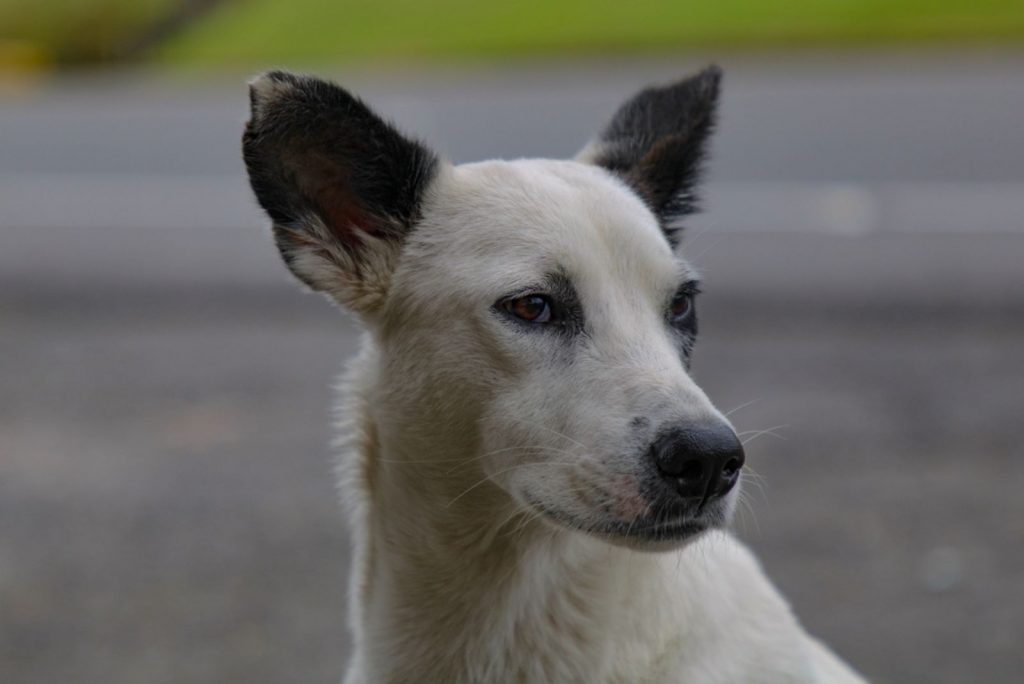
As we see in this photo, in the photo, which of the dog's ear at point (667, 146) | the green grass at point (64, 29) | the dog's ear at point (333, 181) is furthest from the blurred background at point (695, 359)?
the green grass at point (64, 29)

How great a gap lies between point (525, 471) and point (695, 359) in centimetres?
531

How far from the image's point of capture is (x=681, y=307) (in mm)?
3328

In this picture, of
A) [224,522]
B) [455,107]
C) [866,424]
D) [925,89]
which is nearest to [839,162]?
[925,89]

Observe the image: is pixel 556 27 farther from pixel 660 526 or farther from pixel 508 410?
pixel 660 526

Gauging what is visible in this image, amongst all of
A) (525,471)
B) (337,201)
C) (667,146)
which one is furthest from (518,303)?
(667,146)

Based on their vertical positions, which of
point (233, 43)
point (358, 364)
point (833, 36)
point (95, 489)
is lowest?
point (233, 43)

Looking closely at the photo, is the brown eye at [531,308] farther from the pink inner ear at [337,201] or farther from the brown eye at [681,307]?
the pink inner ear at [337,201]

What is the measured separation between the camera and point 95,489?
23.5 feet

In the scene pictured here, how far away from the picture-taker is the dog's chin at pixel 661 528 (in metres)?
2.86

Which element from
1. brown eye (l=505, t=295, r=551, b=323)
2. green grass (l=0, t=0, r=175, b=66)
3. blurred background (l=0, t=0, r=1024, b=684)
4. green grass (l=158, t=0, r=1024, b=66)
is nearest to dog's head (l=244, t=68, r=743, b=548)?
brown eye (l=505, t=295, r=551, b=323)

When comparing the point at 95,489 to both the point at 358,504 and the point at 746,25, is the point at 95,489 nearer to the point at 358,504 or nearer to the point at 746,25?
the point at 358,504

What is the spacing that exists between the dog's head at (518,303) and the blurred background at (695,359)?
0.60m

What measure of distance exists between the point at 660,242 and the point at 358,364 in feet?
2.60

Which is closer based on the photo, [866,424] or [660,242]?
[660,242]
